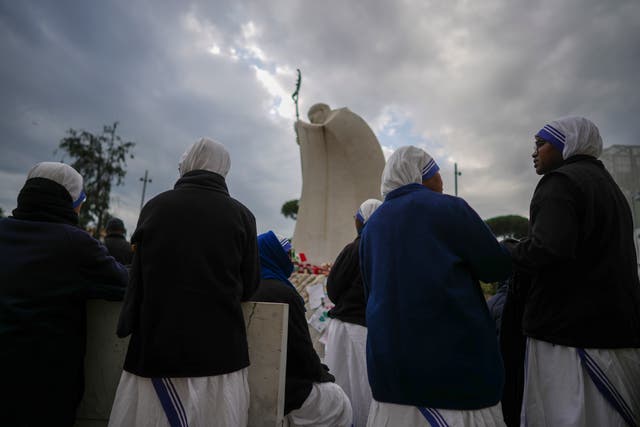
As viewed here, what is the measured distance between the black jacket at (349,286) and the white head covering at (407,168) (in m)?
1.36

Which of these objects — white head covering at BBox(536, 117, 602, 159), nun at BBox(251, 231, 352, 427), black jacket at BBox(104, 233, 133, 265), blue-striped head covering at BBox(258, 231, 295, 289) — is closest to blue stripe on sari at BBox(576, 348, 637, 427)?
white head covering at BBox(536, 117, 602, 159)

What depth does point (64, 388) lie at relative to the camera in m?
1.91

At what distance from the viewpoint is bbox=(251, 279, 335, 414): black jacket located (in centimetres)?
232

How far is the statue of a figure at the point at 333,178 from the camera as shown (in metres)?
10.4

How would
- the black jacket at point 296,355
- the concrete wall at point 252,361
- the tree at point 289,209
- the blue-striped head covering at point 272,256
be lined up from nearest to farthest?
the concrete wall at point 252,361, the black jacket at point 296,355, the blue-striped head covering at point 272,256, the tree at point 289,209

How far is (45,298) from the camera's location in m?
1.89

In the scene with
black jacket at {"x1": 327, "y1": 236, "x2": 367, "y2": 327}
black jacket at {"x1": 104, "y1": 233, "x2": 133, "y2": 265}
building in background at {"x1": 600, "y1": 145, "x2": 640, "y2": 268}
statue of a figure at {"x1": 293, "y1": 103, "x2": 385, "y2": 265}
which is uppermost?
building in background at {"x1": 600, "y1": 145, "x2": 640, "y2": 268}

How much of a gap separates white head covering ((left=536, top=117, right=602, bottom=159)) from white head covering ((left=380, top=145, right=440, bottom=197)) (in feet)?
2.38

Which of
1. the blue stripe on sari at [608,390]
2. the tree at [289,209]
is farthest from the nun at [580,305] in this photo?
the tree at [289,209]

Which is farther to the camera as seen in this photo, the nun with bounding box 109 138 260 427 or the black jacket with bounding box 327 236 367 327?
the black jacket with bounding box 327 236 367 327

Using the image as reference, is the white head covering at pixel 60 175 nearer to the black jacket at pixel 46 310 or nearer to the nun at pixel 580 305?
the black jacket at pixel 46 310

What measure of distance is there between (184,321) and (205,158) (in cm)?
89

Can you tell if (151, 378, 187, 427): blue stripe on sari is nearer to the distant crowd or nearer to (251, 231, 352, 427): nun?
the distant crowd

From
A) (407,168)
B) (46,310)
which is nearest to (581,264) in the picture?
(407,168)
